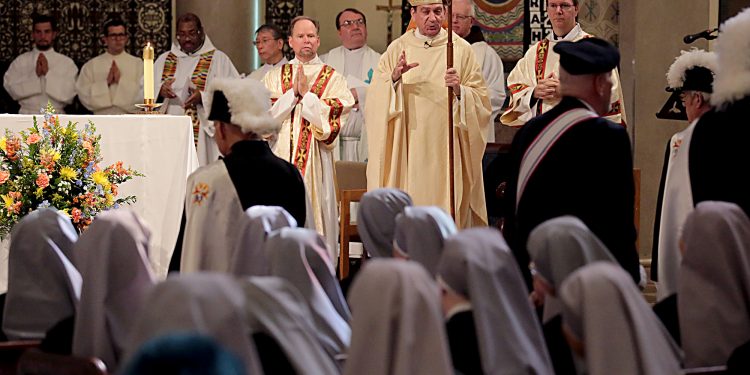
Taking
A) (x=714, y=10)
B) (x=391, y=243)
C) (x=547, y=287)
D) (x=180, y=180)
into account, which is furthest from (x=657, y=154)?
(x=547, y=287)

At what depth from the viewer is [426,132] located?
999cm

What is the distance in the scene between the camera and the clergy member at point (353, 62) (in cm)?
1274

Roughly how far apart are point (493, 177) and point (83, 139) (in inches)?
150

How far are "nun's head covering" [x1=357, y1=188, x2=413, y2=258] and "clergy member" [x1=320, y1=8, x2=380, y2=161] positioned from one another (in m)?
6.92

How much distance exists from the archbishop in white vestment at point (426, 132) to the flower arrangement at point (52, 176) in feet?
8.16

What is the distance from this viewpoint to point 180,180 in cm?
926

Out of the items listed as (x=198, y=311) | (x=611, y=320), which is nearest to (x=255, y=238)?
(x=611, y=320)

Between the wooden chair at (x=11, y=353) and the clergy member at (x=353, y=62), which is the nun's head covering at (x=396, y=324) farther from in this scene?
the clergy member at (x=353, y=62)

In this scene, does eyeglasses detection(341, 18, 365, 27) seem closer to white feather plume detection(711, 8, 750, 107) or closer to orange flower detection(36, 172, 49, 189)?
orange flower detection(36, 172, 49, 189)

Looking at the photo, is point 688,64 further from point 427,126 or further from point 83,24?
point 83,24

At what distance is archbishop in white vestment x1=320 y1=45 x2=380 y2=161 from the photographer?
40.9 feet

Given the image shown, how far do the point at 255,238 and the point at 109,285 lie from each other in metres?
0.82

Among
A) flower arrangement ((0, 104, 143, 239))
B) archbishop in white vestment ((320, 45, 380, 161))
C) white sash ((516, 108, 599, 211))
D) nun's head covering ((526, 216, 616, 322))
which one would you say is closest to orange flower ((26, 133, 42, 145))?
flower arrangement ((0, 104, 143, 239))

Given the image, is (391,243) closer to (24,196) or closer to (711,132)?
(711,132)
